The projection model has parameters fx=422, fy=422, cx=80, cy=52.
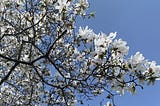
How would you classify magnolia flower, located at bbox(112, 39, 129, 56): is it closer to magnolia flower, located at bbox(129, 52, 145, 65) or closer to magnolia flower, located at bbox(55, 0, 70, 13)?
magnolia flower, located at bbox(129, 52, 145, 65)

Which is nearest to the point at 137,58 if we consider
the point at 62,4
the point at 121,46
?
the point at 121,46

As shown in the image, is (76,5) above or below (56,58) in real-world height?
above

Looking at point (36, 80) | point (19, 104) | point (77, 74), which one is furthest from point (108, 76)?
point (19, 104)

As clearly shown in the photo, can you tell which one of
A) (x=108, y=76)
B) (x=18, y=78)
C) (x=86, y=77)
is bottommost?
(x=108, y=76)

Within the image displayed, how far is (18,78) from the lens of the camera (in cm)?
1059

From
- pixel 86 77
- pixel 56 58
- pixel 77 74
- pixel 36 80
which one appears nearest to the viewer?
pixel 86 77

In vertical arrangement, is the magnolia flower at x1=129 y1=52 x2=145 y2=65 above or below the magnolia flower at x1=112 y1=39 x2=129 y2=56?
below

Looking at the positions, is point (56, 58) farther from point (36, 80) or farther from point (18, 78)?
point (18, 78)

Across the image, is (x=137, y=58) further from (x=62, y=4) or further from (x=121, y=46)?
(x=62, y=4)

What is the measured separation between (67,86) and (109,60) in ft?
5.34

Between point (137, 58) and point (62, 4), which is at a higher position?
point (62, 4)

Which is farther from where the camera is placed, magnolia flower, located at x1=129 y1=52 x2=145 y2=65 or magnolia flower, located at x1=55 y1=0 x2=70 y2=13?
magnolia flower, located at x1=55 y1=0 x2=70 y2=13

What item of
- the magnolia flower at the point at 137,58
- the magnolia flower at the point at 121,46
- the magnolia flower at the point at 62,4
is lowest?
the magnolia flower at the point at 137,58

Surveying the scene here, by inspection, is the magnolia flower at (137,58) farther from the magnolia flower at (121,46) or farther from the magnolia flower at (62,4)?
the magnolia flower at (62,4)
